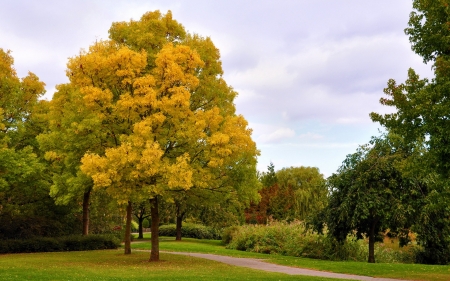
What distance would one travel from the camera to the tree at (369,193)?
22234mm

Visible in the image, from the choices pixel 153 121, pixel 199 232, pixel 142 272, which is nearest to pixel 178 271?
pixel 142 272

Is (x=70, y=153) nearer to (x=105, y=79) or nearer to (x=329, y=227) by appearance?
(x=105, y=79)

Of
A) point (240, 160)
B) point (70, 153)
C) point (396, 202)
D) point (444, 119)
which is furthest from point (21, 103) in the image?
point (444, 119)

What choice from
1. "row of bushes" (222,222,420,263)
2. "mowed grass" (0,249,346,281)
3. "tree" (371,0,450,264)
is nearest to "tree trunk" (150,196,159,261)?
"mowed grass" (0,249,346,281)

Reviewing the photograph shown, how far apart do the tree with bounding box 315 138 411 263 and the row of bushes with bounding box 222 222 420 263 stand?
237 centimetres

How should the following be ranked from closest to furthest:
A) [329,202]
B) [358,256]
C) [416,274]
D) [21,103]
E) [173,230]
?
1. [416,274]
2. [329,202]
3. [358,256]
4. [21,103]
5. [173,230]

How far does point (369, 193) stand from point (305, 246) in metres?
7.92

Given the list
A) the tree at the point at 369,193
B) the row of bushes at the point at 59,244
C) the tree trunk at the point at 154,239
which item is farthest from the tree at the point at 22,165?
the tree at the point at 369,193

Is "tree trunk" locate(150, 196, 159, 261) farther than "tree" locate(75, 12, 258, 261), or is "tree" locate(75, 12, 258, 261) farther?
"tree trunk" locate(150, 196, 159, 261)

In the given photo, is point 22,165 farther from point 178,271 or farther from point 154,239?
point 178,271

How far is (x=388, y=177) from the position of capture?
23.2m

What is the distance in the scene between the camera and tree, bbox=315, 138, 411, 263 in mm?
22234

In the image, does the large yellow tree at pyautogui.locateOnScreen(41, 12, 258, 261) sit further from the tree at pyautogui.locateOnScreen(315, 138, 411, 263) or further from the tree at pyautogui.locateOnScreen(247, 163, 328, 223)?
the tree at pyautogui.locateOnScreen(247, 163, 328, 223)

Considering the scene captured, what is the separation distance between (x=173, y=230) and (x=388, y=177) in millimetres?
35970
